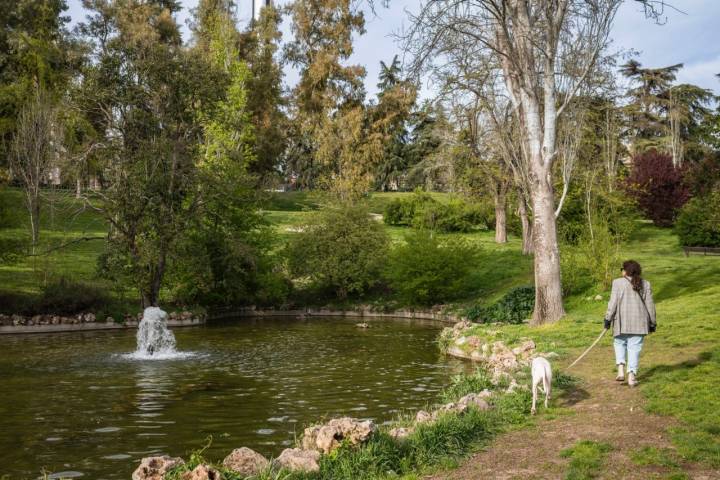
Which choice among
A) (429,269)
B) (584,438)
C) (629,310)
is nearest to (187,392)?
(584,438)

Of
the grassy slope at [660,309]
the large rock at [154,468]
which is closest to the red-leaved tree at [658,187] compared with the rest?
the grassy slope at [660,309]

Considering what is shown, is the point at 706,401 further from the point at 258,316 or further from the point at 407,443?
the point at 258,316

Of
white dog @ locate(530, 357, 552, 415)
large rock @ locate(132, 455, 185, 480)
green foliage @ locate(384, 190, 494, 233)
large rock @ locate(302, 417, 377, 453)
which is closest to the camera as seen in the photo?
large rock @ locate(132, 455, 185, 480)

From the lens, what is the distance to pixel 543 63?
1866 cm

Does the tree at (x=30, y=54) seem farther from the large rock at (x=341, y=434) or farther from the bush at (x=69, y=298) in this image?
the large rock at (x=341, y=434)

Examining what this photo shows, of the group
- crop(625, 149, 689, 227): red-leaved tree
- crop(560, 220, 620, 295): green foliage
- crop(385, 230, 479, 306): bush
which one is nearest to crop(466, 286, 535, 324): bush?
crop(560, 220, 620, 295): green foliage

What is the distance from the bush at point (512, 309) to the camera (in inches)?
866

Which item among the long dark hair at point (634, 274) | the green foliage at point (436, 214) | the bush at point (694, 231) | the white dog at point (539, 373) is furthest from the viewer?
the green foliage at point (436, 214)

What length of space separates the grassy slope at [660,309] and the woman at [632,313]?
0.58 metres

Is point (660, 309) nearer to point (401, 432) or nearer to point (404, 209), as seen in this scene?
point (401, 432)

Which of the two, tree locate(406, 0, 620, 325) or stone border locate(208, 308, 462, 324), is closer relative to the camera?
tree locate(406, 0, 620, 325)

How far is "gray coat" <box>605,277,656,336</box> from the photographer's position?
10.3 meters

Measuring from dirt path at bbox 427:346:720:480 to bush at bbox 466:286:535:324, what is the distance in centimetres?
1126

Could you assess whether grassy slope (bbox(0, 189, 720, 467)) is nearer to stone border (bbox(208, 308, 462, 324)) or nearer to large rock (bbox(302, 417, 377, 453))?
stone border (bbox(208, 308, 462, 324))
